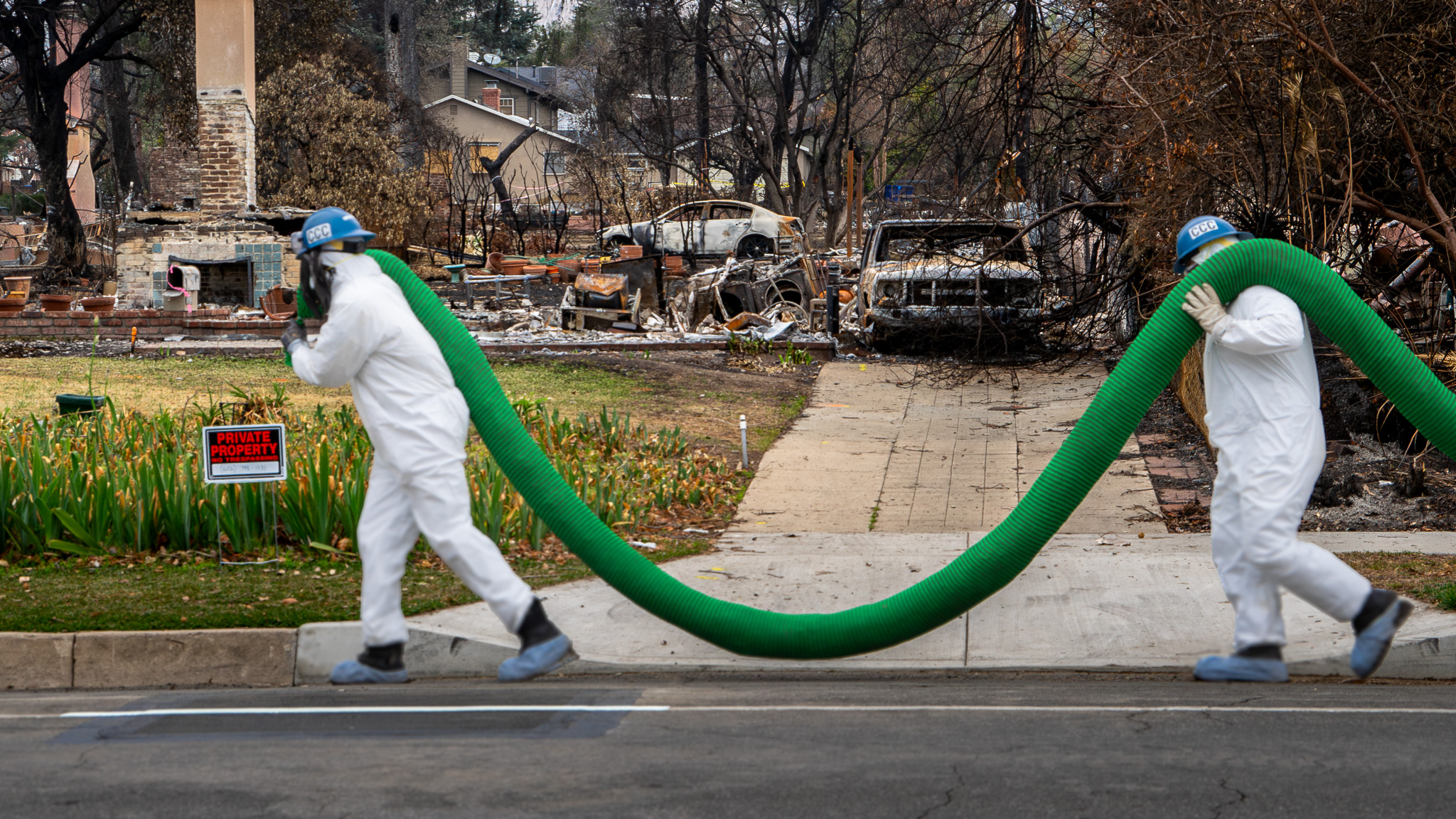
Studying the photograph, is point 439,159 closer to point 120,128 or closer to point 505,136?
point 120,128

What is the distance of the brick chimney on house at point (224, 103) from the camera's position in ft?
67.4

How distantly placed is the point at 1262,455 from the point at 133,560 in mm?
6016

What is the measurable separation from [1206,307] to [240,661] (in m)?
4.44

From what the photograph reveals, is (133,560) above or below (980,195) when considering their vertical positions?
below

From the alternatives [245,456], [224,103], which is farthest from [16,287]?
[245,456]

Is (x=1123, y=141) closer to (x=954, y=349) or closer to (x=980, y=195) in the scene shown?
(x=980, y=195)

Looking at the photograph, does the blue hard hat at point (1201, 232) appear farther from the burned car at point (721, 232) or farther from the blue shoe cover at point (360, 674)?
the burned car at point (721, 232)

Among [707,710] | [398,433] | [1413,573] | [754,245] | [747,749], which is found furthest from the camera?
[754,245]

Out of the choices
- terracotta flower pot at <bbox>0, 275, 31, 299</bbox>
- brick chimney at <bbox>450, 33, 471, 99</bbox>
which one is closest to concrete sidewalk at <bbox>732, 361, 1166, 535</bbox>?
terracotta flower pot at <bbox>0, 275, 31, 299</bbox>

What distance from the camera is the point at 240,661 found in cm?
613

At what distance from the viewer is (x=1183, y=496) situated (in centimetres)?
957

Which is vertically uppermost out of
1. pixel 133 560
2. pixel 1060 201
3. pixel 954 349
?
pixel 1060 201

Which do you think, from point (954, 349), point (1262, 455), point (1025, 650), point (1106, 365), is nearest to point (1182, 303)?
point (1262, 455)

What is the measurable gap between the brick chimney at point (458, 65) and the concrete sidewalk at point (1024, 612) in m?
57.7
